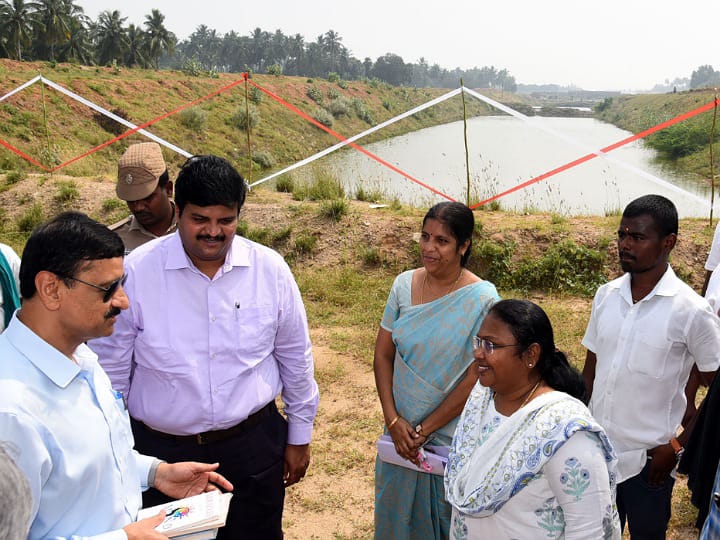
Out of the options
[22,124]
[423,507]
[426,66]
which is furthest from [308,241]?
[426,66]

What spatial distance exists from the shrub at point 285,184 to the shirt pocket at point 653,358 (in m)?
7.86

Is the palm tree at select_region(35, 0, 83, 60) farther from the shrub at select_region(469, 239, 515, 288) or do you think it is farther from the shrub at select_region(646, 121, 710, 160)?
the shrub at select_region(469, 239, 515, 288)

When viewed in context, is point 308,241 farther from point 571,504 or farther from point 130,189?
point 571,504

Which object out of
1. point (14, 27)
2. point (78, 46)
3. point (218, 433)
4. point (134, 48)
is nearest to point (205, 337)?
point (218, 433)

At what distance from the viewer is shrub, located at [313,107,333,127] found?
33478mm

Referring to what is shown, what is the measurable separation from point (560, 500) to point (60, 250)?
1.48 m

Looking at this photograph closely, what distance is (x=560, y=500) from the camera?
170 cm

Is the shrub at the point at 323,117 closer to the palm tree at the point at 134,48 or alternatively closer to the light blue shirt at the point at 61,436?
the palm tree at the point at 134,48

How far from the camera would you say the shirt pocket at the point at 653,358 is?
2328 millimetres

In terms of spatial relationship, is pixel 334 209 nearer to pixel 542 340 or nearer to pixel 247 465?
pixel 247 465

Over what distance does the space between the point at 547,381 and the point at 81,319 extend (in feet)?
4.46

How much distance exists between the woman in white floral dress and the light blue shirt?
102cm

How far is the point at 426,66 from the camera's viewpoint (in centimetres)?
14450

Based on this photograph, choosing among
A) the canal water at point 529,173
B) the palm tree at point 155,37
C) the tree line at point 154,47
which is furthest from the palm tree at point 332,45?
the canal water at point 529,173
